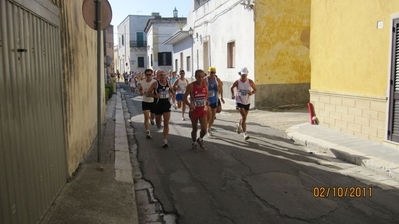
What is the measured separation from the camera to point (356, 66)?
8.49m

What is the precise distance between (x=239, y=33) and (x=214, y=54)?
4352 millimetres

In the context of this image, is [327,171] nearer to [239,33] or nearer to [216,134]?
[216,134]

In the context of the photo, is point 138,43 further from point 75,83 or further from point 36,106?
point 36,106

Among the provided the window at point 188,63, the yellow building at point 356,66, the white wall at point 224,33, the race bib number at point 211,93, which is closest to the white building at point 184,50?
the window at point 188,63

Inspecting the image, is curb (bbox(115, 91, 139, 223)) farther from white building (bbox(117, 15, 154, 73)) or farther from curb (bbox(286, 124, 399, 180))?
white building (bbox(117, 15, 154, 73))

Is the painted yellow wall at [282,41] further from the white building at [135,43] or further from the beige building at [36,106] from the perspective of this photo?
the white building at [135,43]

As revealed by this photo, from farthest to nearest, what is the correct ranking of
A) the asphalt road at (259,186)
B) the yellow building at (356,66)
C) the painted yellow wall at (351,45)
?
the painted yellow wall at (351,45), the yellow building at (356,66), the asphalt road at (259,186)

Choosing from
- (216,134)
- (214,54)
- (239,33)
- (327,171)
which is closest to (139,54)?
(214,54)

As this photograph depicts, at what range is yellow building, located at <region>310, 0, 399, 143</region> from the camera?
24.4 feet

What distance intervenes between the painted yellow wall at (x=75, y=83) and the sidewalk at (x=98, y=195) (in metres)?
0.29

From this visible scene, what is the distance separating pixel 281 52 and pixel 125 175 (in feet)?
36.3

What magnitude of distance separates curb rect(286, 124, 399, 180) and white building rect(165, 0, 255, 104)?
684 cm
